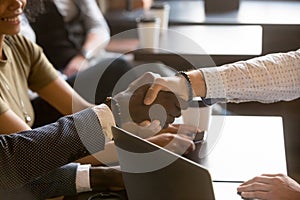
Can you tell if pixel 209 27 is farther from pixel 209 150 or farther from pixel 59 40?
pixel 209 150

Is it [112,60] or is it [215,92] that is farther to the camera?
[112,60]

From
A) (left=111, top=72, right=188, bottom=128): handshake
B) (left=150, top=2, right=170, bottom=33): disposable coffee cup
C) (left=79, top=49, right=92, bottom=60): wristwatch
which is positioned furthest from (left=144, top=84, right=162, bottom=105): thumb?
(left=79, top=49, right=92, bottom=60): wristwatch

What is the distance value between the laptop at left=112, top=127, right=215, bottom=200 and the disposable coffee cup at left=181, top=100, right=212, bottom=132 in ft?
1.38

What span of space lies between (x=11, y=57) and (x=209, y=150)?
0.73 metres

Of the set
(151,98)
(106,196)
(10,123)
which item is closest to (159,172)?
(106,196)

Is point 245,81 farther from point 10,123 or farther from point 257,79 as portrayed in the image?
point 10,123

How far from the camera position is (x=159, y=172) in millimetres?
1229

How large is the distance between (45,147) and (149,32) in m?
1.39

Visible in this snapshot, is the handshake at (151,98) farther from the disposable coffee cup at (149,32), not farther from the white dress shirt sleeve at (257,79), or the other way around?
the disposable coffee cup at (149,32)

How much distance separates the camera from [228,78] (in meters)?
1.66

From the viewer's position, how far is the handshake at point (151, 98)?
159 cm

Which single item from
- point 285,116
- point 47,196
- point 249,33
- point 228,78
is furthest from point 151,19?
point 47,196

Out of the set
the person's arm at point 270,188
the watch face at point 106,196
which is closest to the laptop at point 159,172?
the watch face at point 106,196

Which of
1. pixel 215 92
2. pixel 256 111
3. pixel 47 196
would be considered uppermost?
pixel 215 92
